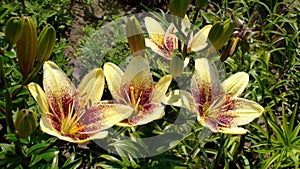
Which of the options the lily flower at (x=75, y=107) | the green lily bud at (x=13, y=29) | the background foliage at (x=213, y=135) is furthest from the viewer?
the background foliage at (x=213, y=135)

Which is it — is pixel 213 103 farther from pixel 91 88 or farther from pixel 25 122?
pixel 25 122

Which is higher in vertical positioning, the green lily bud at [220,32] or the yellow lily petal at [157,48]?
the green lily bud at [220,32]

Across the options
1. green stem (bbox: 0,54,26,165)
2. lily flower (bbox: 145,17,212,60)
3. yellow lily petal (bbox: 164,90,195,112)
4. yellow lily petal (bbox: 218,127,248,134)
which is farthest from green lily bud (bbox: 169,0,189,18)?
green stem (bbox: 0,54,26,165)

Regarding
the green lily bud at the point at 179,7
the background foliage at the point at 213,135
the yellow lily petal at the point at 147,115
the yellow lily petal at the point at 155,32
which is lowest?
the background foliage at the point at 213,135

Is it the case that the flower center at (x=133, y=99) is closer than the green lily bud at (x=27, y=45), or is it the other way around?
the green lily bud at (x=27, y=45)

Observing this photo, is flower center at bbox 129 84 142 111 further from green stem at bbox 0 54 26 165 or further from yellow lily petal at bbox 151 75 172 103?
green stem at bbox 0 54 26 165

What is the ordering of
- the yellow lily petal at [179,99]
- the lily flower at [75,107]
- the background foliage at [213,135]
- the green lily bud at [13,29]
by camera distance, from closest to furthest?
the green lily bud at [13,29] < the lily flower at [75,107] < the yellow lily petal at [179,99] < the background foliage at [213,135]

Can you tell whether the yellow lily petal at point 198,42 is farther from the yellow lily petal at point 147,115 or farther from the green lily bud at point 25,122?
the green lily bud at point 25,122

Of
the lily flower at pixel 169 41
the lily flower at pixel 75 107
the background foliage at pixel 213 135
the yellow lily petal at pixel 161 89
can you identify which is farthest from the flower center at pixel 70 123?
the lily flower at pixel 169 41
